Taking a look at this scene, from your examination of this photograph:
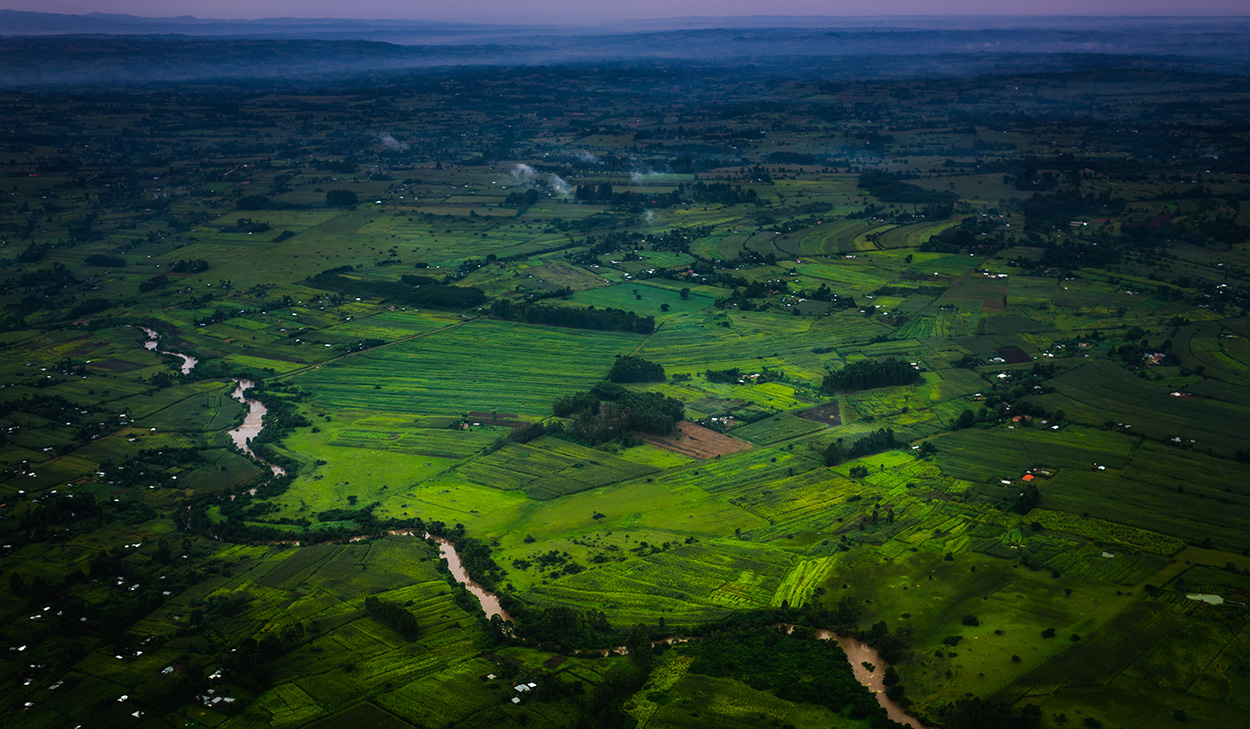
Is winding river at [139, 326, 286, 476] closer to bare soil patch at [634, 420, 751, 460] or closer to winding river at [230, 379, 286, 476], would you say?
winding river at [230, 379, 286, 476]

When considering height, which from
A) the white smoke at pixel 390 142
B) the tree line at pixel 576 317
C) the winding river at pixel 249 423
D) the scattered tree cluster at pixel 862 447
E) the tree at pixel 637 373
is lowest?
the winding river at pixel 249 423

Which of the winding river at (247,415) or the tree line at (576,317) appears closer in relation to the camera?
the winding river at (247,415)

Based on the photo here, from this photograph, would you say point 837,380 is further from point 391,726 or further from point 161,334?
point 161,334

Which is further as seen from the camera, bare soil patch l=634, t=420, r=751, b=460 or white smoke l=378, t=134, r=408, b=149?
white smoke l=378, t=134, r=408, b=149

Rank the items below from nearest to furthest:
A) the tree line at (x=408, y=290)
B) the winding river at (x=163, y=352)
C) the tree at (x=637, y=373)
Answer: the tree at (x=637, y=373) < the winding river at (x=163, y=352) < the tree line at (x=408, y=290)

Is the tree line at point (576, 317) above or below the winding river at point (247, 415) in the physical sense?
above

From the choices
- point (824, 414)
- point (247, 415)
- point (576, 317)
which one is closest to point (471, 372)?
point (576, 317)

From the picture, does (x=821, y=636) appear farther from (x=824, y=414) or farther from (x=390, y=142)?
(x=390, y=142)

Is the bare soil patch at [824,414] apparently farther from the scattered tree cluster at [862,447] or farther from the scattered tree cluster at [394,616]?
the scattered tree cluster at [394,616]

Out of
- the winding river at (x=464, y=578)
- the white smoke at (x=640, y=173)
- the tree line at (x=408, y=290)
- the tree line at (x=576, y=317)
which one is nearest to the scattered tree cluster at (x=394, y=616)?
the winding river at (x=464, y=578)

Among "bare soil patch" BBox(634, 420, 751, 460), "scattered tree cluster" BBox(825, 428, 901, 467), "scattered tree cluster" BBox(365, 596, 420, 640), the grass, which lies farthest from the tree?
"scattered tree cluster" BBox(365, 596, 420, 640)

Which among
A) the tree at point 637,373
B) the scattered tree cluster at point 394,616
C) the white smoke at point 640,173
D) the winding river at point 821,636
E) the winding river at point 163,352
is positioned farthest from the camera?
the white smoke at point 640,173

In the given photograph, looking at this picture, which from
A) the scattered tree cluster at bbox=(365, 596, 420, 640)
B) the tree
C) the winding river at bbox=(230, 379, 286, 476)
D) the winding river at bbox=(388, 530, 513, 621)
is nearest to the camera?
the scattered tree cluster at bbox=(365, 596, 420, 640)

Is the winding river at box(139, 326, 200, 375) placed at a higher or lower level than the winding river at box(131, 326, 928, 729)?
higher
